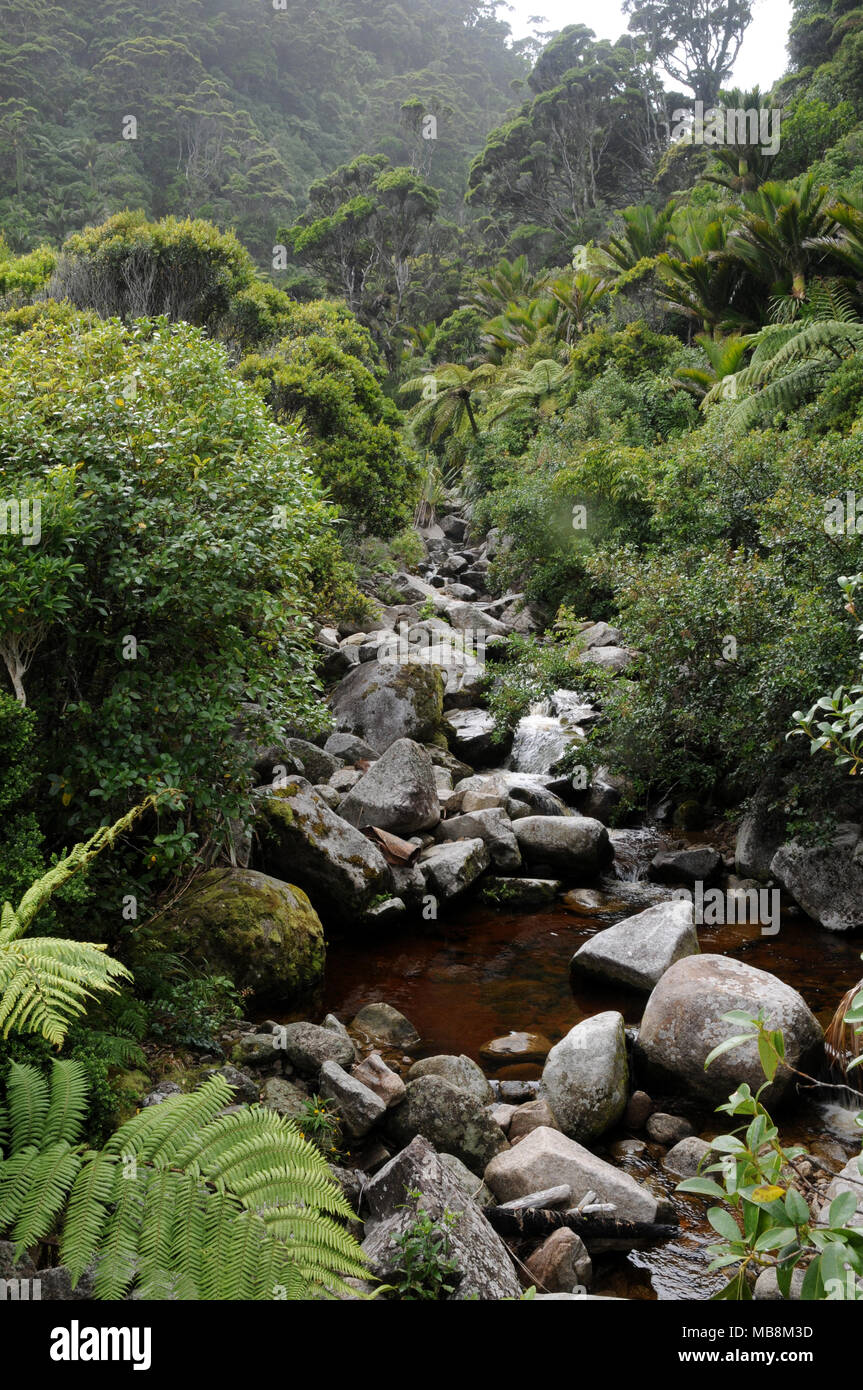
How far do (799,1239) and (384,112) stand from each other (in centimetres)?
7334

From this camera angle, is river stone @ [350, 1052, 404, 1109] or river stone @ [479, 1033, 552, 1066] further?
river stone @ [479, 1033, 552, 1066]

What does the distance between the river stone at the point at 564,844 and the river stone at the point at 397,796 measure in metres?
1.09

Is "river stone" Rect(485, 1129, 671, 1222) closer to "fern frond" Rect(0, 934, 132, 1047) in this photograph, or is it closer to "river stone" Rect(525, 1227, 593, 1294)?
"river stone" Rect(525, 1227, 593, 1294)

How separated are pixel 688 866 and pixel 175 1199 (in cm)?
773

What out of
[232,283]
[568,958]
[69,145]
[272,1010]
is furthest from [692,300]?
[69,145]

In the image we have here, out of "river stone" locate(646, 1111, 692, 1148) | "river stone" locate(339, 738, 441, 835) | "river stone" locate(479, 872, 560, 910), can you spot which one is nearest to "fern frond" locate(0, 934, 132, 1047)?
"river stone" locate(646, 1111, 692, 1148)

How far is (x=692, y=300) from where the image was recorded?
73.5ft

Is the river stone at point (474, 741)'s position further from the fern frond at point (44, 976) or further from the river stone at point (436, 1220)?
the fern frond at point (44, 976)

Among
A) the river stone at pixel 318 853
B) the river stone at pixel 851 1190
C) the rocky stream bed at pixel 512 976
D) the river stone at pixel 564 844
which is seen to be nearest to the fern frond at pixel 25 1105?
the rocky stream bed at pixel 512 976

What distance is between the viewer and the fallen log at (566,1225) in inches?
161

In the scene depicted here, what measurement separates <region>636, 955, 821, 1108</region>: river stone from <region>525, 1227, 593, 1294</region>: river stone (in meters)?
1.74

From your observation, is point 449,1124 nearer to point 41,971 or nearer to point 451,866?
point 41,971

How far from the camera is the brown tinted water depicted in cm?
537

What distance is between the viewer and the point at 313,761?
9938mm
